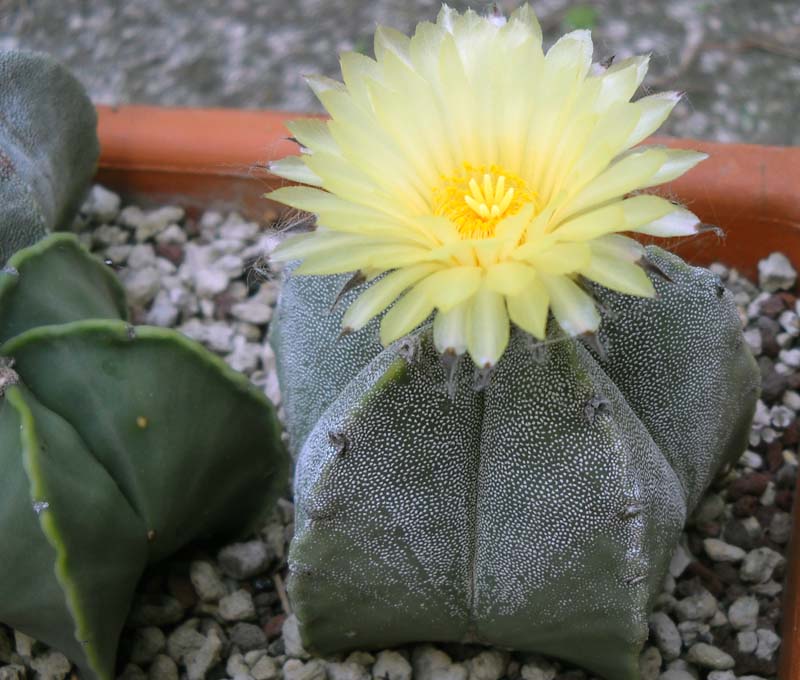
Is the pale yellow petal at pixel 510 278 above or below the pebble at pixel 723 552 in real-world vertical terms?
above

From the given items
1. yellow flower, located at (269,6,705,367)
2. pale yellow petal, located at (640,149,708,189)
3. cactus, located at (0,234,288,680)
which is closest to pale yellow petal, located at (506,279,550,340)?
yellow flower, located at (269,6,705,367)

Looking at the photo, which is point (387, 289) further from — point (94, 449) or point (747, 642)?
point (747, 642)

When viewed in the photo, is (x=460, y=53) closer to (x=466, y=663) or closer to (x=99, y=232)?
(x=466, y=663)

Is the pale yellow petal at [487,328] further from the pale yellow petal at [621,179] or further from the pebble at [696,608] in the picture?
the pebble at [696,608]

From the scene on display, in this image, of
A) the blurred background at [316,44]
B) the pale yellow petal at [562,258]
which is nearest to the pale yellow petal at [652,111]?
the pale yellow petal at [562,258]

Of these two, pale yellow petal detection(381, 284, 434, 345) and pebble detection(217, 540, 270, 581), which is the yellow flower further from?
pebble detection(217, 540, 270, 581)

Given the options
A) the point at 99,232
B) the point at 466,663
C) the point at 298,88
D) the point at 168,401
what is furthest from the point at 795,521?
the point at 298,88
